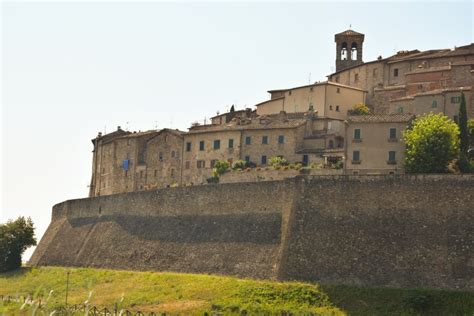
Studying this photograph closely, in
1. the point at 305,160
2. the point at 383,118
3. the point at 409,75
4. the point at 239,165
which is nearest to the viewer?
the point at 383,118

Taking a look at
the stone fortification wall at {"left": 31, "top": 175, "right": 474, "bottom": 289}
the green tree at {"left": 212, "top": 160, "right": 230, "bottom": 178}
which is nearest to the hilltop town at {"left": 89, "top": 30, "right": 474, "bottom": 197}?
the green tree at {"left": 212, "top": 160, "right": 230, "bottom": 178}

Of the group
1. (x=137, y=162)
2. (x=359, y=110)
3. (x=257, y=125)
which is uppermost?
(x=359, y=110)

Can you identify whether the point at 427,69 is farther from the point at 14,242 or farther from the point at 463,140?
the point at 14,242

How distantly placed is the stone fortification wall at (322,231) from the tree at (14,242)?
11.9 meters

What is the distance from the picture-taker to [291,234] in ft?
172

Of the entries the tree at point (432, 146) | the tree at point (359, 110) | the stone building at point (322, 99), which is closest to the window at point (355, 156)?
the tree at point (432, 146)

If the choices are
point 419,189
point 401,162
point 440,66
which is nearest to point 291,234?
point 419,189

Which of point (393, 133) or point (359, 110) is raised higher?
point (359, 110)

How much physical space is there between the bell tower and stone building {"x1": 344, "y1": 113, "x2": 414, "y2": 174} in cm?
2480

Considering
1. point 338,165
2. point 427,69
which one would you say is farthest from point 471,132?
point 427,69

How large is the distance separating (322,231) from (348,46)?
Result: 39.1m

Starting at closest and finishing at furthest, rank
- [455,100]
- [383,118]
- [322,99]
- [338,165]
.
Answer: [383,118] → [338,165] → [455,100] → [322,99]

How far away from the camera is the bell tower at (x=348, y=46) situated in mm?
87250

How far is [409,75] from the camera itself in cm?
7244
